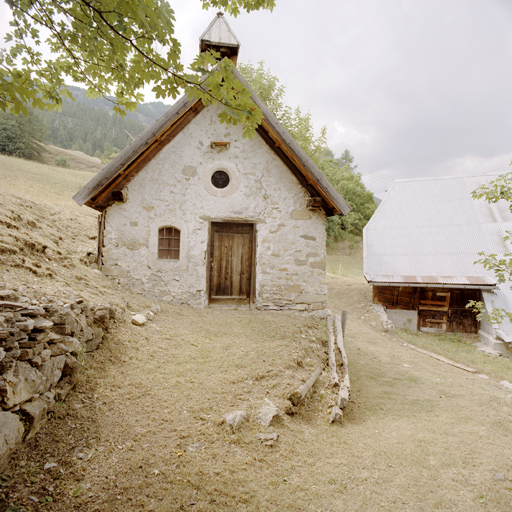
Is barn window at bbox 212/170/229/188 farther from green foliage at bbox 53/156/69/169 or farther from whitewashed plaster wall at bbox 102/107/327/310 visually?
green foliage at bbox 53/156/69/169

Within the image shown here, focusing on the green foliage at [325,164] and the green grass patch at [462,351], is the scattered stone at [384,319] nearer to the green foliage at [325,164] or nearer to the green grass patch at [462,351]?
the green grass patch at [462,351]

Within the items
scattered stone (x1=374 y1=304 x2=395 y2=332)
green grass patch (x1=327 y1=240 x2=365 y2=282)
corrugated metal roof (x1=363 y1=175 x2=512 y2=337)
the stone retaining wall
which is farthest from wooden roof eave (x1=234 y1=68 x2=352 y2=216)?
green grass patch (x1=327 y1=240 x2=365 y2=282)

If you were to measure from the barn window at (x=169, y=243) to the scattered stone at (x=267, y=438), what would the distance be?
5.43 m

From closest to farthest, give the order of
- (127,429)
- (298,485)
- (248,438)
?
(298,485) < (127,429) < (248,438)

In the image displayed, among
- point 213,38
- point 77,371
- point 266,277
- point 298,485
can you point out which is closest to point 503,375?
point 266,277

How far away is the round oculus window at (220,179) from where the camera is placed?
8.46 m

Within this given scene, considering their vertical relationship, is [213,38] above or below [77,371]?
above

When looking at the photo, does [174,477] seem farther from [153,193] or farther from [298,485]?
[153,193]

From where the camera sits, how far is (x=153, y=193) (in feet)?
26.7

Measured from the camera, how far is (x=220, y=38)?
8656mm

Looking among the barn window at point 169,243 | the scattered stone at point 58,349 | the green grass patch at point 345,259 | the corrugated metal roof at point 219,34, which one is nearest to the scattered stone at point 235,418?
the scattered stone at point 58,349

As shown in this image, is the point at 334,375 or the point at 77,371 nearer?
the point at 77,371

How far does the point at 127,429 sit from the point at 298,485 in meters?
1.78

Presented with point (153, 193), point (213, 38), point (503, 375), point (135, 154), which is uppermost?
point (213, 38)
